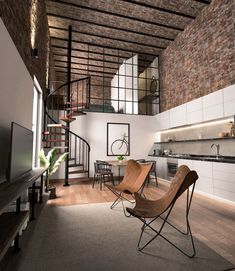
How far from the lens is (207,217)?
3.07 metres

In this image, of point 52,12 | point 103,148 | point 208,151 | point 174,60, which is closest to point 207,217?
point 208,151

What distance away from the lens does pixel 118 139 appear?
7141 mm

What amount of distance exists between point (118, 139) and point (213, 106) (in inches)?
144

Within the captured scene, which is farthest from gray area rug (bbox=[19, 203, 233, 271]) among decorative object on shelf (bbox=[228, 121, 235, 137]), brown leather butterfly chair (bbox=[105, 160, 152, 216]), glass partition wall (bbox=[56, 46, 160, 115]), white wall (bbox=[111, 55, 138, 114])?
white wall (bbox=[111, 55, 138, 114])

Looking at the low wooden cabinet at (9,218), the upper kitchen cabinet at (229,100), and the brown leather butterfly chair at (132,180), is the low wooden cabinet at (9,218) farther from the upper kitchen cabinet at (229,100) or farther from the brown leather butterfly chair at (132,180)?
the upper kitchen cabinet at (229,100)

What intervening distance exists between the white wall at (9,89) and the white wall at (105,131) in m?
3.73

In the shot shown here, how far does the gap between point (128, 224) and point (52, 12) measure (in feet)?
20.4

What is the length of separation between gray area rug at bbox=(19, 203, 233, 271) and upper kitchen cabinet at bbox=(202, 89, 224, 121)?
10.2 feet

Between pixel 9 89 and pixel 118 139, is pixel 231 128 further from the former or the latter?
pixel 9 89

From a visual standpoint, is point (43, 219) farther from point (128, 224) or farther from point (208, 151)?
point (208, 151)

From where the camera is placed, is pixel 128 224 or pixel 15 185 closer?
pixel 15 185

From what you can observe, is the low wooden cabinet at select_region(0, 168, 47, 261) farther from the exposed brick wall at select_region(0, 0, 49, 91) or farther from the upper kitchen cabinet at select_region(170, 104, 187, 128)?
the upper kitchen cabinet at select_region(170, 104, 187, 128)

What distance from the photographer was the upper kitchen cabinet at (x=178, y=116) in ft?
18.7

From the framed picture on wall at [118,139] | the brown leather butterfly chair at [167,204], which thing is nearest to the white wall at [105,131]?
the framed picture on wall at [118,139]
